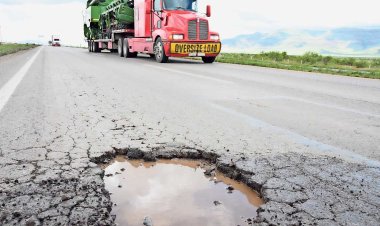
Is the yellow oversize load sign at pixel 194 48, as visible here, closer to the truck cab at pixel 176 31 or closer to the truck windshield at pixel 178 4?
the truck cab at pixel 176 31

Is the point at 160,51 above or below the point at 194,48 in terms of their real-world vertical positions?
below

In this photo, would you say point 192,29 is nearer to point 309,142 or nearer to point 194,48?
point 194,48

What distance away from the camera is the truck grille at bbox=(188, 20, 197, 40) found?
14.1 meters

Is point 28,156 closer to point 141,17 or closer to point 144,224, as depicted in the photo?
point 144,224

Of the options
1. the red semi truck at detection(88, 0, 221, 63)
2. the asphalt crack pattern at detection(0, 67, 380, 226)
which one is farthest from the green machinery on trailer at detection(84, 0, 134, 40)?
the asphalt crack pattern at detection(0, 67, 380, 226)

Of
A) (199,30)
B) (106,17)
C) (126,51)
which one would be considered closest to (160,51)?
(199,30)

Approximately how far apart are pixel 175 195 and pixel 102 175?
66cm

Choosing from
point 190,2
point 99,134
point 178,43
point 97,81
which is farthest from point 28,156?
point 190,2

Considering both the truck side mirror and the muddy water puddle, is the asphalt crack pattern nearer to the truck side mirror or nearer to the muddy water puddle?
the muddy water puddle

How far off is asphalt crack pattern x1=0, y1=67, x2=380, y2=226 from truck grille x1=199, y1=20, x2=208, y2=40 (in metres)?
10.8

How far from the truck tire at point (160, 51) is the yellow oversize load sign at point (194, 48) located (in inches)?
19.9

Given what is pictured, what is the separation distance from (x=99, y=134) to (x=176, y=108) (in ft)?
5.02

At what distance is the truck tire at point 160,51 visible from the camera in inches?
563

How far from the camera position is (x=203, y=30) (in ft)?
47.7
